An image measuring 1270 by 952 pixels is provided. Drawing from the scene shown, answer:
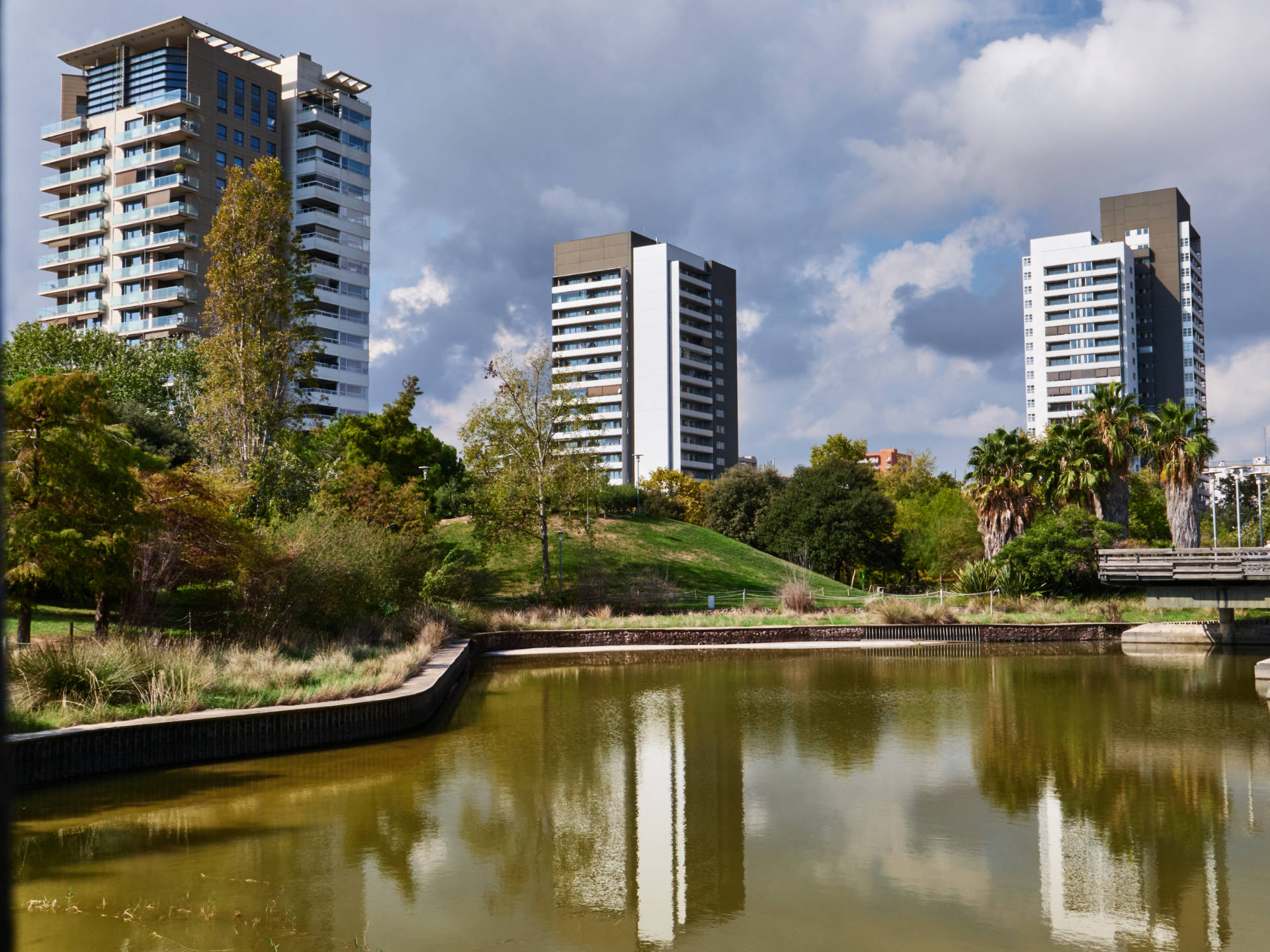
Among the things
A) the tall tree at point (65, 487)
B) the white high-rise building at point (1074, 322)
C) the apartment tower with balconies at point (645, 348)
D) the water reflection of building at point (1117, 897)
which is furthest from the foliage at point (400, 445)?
the white high-rise building at point (1074, 322)

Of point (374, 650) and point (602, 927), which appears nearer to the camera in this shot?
point (602, 927)

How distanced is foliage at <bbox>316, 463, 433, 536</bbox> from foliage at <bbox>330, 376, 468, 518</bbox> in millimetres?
11626

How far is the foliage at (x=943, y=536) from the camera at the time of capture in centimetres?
5122

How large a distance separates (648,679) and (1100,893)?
50.4 feet

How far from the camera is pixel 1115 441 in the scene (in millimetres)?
40656

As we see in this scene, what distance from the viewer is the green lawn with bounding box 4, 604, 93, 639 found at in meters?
21.1

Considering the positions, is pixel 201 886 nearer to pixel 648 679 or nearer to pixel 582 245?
pixel 648 679

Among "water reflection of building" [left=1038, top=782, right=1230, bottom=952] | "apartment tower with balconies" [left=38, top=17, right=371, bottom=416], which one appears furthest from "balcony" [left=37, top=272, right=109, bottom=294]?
"water reflection of building" [left=1038, top=782, right=1230, bottom=952]

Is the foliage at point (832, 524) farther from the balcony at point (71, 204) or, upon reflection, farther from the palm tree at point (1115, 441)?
the balcony at point (71, 204)

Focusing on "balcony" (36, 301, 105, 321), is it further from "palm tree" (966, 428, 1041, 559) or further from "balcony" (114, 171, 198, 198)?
"palm tree" (966, 428, 1041, 559)

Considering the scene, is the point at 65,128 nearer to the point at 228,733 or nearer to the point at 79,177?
the point at 79,177

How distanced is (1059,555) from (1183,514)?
8.44 metres

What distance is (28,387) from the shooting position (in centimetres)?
1588

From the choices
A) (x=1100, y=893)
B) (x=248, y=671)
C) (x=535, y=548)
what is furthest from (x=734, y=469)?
(x=1100, y=893)
